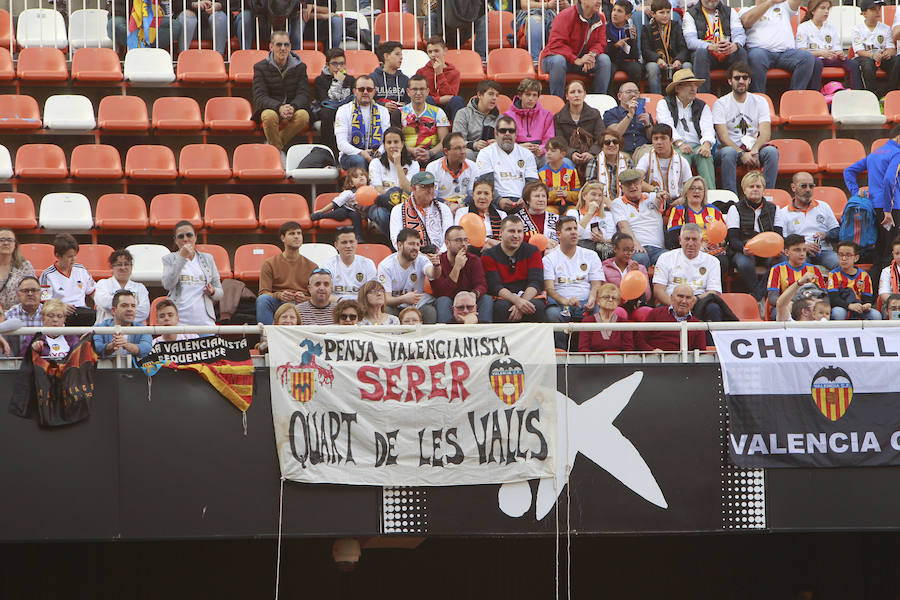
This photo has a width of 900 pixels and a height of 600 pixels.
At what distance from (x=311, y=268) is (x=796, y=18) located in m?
8.16

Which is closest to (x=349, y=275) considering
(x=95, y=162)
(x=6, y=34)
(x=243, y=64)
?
(x=95, y=162)

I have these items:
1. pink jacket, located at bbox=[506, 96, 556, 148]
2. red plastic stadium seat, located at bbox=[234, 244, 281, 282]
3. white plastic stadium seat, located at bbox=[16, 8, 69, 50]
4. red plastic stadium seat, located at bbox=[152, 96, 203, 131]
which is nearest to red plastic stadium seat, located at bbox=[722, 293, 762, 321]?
pink jacket, located at bbox=[506, 96, 556, 148]

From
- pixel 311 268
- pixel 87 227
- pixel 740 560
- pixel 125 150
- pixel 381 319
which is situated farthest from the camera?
pixel 125 150

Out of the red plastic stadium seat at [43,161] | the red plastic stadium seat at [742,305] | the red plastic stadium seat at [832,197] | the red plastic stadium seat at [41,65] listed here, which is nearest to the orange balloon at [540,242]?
the red plastic stadium seat at [742,305]

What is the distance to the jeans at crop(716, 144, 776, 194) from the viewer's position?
12102mm

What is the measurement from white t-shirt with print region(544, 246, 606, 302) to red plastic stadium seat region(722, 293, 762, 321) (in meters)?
1.29

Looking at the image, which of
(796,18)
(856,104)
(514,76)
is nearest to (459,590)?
(514,76)

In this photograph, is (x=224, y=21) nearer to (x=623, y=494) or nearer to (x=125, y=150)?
(x=125, y=150)

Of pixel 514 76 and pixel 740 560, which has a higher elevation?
pixel 514 76

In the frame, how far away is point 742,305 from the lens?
410 inches

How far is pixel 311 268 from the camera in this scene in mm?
9922

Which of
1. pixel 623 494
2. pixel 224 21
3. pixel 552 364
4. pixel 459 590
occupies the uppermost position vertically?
pixel 224 21

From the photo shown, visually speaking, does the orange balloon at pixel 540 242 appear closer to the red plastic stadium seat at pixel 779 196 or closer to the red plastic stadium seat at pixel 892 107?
the red plastic stadium seat at pixel 779 196

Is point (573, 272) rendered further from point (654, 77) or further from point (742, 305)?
point (654, 77)
